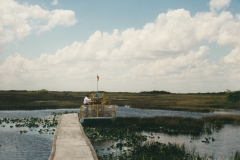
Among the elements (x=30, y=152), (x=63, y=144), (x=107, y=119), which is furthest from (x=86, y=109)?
(x=63, y=144)

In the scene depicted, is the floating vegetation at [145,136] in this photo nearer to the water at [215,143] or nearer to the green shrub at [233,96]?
the water at [215,143]

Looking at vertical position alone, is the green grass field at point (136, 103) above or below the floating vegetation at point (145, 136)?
above

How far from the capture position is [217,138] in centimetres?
2280

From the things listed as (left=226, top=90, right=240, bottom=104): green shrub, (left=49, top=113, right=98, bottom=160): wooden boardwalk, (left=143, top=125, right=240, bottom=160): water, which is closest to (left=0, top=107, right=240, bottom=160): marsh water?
(left=143, top=125, right=240, bottom=160): water

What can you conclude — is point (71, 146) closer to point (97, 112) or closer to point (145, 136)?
point (145, 136)

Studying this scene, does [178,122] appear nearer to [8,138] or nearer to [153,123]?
[153,123]

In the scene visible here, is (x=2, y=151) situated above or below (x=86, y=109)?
below

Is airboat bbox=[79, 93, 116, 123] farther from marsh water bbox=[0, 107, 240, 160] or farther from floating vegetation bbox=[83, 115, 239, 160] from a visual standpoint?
marsh water bbox=[0, 107, 240, 160]

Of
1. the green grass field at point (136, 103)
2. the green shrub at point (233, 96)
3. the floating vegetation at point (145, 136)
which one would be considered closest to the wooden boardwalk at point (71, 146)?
the floating vegetation at point (145, 136)

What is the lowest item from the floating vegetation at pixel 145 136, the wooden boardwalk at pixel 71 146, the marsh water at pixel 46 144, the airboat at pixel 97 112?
the marsh water at pixel 46 144

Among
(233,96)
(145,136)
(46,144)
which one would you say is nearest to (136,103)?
(233,96)

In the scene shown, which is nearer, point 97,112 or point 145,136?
point 145,136

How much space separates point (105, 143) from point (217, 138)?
981cm

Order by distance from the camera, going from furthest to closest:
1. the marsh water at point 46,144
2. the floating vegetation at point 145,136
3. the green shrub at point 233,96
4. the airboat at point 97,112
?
1. the green shrub at point 233,96
2. the airboat at point 97,112
3. the marsh water at point 46,144
4. the floating vegetation at point 145,136
